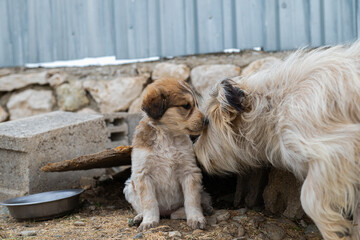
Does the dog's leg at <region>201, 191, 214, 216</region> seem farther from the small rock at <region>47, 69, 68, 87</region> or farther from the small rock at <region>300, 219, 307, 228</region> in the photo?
the small rock at <region>47, 69, 68, 87</region>

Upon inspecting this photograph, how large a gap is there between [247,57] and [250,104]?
225 cm

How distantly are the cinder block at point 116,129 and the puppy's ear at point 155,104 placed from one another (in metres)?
2.39

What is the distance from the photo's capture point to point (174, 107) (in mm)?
3467

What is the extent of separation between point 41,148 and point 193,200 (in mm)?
1871

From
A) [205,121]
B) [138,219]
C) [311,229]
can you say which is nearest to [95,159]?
[138,219]

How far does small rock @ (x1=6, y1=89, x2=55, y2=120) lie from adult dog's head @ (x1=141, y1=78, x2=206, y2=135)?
3.59m

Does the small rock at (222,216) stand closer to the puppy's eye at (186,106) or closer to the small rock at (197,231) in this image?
the small rock at (197,231)

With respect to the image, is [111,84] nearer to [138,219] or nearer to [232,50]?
[232,50]

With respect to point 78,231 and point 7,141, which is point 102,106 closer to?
point 7,141

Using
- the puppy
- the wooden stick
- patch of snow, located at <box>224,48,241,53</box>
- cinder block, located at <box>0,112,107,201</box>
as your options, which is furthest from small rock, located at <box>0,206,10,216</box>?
patch of snow, located at <box>224,48,241,53</box>

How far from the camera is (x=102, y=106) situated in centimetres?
629

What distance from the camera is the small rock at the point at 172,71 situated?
566cm

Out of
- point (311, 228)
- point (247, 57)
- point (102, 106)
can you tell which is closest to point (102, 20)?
point (102, 106)

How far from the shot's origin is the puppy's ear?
3.42 metres
